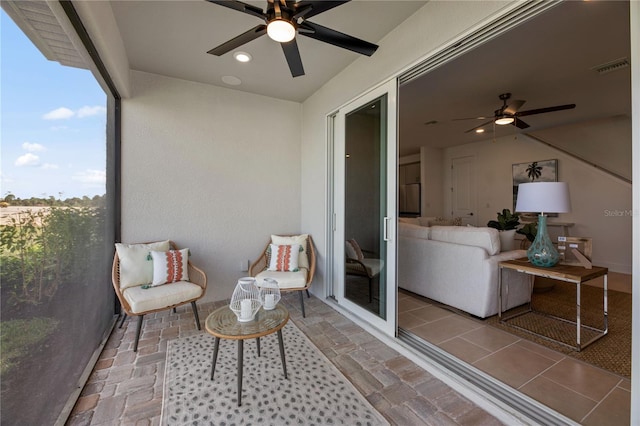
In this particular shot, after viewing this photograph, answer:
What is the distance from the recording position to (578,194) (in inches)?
217

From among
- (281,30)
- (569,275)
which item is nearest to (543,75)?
(569,275)

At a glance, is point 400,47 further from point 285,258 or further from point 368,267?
point 285,258

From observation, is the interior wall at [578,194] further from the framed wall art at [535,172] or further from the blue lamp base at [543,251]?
the blue lamp base at [543,251]

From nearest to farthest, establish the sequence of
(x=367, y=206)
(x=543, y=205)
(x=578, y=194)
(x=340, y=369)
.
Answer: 1. (x=340, y=369)
2. (x=543, y=205)
3. (x=367, y=206)
4. (x=578, y=194)

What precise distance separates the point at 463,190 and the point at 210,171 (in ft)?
20.9

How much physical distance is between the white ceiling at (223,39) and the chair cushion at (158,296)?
7.59ft

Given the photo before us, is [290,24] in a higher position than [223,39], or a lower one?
lower

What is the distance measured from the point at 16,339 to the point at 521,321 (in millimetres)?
3851

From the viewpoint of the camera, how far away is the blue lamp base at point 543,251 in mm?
2602

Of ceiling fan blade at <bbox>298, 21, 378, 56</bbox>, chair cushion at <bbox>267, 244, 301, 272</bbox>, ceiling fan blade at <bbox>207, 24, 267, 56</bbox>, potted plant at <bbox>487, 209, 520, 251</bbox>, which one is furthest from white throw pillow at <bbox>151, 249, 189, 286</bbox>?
potted plant at <bbox>487, 209, 520, 251</bbox>

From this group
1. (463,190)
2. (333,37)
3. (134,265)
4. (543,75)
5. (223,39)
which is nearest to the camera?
(333,37)

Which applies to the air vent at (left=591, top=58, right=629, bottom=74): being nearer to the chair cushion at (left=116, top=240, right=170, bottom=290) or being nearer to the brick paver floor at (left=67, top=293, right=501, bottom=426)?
the brick paver floor at (left=67, top=293, right=501, bottom=426)

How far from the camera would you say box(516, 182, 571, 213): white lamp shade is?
239cm

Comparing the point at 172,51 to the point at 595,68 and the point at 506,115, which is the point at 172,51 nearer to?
the point at 506,115
